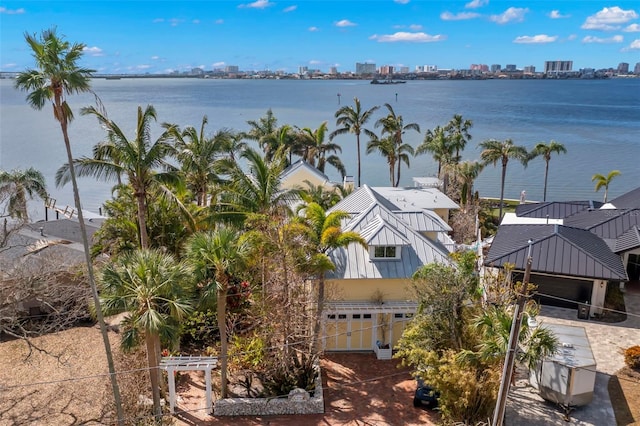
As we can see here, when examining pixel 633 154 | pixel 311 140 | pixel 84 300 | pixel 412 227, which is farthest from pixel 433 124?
pixel 84 300

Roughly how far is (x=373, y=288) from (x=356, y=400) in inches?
198

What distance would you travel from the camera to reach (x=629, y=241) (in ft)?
89.4

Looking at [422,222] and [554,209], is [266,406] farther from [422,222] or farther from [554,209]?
[554,209]

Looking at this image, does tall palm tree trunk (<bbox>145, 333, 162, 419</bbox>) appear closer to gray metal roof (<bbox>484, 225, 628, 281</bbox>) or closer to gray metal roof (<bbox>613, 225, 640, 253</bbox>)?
gray metal roof (<bbox>484, 225, 628, 281</bbox>)

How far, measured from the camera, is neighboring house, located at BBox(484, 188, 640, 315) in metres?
23.8

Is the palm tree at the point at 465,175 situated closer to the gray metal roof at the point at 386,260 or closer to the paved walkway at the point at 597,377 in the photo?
the paved walkway at the point at 597,377

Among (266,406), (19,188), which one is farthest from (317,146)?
(266,406)

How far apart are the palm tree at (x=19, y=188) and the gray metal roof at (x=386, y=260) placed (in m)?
15.0

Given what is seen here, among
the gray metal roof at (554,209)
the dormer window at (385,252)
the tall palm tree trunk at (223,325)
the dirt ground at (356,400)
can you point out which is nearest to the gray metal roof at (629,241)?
the gray metal roof at (554,209)

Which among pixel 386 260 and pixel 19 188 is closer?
pixel 386 260

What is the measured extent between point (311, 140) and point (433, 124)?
79445mm

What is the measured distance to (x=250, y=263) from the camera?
18047 mm

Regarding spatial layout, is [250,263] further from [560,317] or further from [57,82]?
[560,317]

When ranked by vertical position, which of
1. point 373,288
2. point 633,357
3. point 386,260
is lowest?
point 633,357
